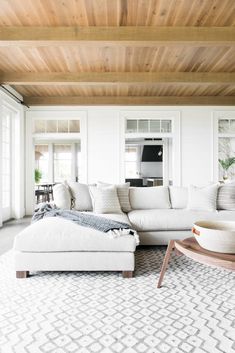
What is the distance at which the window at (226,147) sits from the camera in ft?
22.3

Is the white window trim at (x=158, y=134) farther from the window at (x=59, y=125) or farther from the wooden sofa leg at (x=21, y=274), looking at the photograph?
the wooden sofa leg at (x=21, y=274)

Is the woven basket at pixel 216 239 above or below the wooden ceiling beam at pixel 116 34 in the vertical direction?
below

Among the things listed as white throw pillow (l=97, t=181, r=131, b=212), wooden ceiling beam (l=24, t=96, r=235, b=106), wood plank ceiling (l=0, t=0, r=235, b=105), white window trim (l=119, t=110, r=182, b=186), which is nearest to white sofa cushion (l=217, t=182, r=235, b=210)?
white throw pillow (l=97, t=181, r=131, b=212)

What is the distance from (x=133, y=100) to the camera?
6.47m

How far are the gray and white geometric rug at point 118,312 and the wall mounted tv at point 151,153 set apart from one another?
6846 millimetres

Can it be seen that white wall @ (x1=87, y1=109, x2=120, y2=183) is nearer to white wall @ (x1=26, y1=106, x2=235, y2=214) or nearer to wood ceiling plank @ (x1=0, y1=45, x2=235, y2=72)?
white wall @ (x1=26, y1=106, x2=235, y2=214)

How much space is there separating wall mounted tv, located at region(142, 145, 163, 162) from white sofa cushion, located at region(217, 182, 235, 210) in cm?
544

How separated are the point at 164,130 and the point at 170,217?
3.87 metres

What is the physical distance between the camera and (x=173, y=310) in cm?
191

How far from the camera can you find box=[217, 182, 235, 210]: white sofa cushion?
12.8 ft

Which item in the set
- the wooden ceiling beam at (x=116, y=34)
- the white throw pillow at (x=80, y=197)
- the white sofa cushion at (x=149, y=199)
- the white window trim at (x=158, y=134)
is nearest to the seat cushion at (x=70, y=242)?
the white throw pillow at (x=80, y=197)

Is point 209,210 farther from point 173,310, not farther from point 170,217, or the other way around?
point 173,310

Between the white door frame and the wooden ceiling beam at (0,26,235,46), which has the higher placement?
the wooden ceiling beam at (0,26,235,46)

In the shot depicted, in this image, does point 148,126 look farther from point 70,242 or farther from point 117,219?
point 70,242
